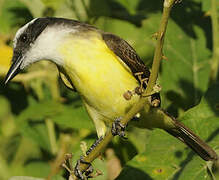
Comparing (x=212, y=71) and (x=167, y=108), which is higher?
(x=212, y=71)

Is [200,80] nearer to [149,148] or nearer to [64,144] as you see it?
[149,148]

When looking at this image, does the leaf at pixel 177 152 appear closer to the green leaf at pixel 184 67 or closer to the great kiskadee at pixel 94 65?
the great kiskadee at pixel 94 65

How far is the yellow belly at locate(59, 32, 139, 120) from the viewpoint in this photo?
12.2ft

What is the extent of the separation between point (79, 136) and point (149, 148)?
2.78 feet

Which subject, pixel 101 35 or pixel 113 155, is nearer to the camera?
pixel 101 35

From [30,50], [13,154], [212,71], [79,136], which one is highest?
[30,50]

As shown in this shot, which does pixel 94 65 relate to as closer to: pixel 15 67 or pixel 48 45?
pixel 48 45

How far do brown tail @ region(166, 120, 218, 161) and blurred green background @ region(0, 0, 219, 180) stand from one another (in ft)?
0.16

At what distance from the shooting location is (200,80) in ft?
14.8

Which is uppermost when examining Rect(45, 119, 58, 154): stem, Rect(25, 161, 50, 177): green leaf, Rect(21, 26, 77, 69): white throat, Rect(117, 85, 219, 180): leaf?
Rect(21, 26, 77, 69): white throat

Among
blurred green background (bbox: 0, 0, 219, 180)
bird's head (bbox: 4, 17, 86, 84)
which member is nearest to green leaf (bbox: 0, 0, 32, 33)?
blurred green background (bbox: 0, 0, 219, 180)

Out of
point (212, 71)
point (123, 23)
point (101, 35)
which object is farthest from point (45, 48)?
point (212, 71)

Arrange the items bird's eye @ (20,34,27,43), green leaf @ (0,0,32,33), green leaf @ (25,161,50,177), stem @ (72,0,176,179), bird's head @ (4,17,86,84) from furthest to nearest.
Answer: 1. green leaf @ (0,0,32,33)
2. green leaf @ (25,161,50,177)
3. bird's eye @ (20,34,27,43)
4. bird's head @ (4,17,86,84)
5. stem @ (72,0,176,179)

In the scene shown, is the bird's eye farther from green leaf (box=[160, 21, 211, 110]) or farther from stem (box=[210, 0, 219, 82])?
stem (box=[210, 0, 219, 82])
